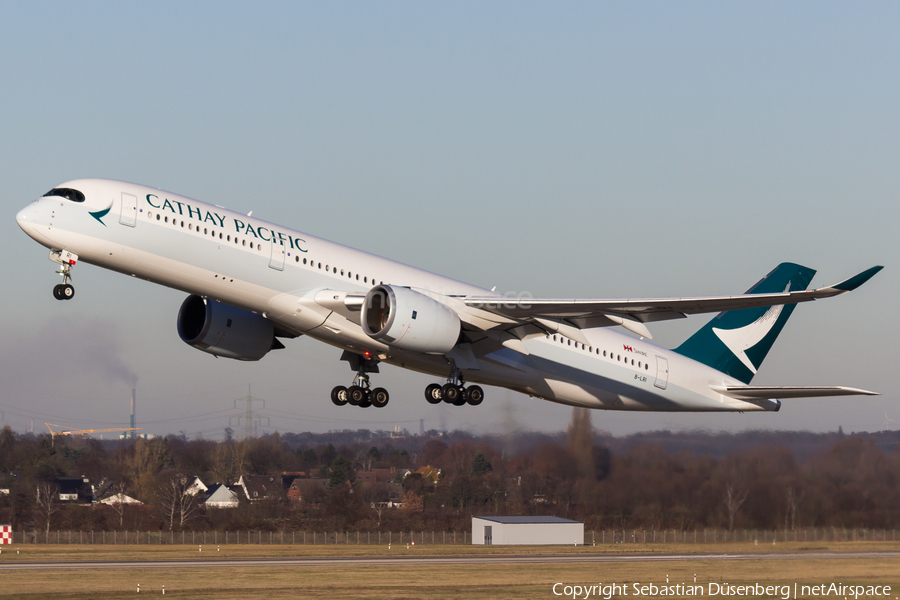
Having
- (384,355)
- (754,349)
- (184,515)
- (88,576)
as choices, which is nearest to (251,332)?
(384,355)

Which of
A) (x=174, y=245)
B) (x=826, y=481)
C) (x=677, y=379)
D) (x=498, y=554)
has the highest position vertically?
(x=174, y=245)

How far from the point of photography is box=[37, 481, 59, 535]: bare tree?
7150 cm

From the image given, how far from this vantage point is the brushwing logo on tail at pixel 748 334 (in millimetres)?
40750

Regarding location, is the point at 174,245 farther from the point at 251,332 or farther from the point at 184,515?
the point at 184,515

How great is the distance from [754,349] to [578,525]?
19.1 meters

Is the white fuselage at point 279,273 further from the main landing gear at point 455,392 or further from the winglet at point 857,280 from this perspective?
the winglet at point 857,280

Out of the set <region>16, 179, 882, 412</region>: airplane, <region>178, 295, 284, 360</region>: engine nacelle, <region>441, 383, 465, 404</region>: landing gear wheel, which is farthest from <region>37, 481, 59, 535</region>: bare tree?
<region>441, 383, 465, 404</region>: landing gear wheel

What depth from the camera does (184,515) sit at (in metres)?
73.9

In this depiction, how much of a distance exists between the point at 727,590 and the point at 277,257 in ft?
55.3

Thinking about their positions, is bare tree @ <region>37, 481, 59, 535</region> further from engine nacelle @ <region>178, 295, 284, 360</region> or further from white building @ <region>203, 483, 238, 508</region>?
engine nacelle @ <region>178, 295, 284, 360</region>

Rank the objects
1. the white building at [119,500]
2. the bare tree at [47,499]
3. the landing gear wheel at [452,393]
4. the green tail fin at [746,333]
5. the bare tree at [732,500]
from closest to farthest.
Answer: the landing gear wheel at [452,393], the green tail fin at [746,333], the bare tree at [732,500], the bare tree at [47,499], the white building at [119,500]

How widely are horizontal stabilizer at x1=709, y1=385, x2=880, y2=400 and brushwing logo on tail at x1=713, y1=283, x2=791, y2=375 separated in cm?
234

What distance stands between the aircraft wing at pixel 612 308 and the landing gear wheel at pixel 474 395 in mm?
3049

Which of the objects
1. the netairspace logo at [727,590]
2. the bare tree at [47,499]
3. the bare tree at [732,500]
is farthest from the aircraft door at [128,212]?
→ the bare tree at [47,499]
